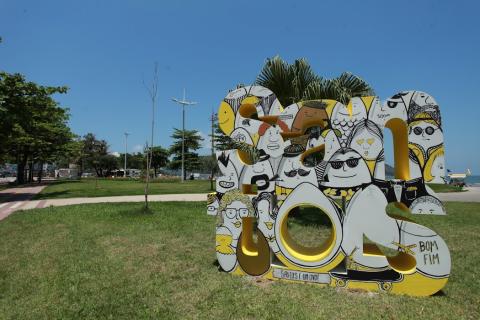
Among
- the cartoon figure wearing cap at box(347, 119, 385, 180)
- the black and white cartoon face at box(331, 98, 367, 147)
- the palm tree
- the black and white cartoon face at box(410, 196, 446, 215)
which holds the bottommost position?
the black and white cartoon face at box(410, 196, 446, 215)

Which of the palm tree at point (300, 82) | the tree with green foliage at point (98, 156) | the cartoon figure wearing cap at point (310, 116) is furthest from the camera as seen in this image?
the tree with green foliage at point (98, 156)

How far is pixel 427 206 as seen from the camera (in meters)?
4.51

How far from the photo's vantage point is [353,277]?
4719 millimetres

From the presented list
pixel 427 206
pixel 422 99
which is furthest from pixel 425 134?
pixel 427 206

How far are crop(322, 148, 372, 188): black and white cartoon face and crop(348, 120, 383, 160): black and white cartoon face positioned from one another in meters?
0.09

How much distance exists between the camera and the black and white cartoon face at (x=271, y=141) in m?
5.28

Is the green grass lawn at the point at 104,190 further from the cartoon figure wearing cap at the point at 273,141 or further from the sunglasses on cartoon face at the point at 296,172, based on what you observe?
the sunglasses on cartoon face at the point at 296,172

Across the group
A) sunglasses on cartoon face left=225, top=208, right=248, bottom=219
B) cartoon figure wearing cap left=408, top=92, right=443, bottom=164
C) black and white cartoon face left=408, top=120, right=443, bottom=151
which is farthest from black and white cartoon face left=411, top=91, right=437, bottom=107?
sunglasses on cartoon face left=225, top=208, right=248, bottom=219

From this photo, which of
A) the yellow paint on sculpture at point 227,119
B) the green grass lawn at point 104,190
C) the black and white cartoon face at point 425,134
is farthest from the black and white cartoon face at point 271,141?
the green grass lawn at point 104,190

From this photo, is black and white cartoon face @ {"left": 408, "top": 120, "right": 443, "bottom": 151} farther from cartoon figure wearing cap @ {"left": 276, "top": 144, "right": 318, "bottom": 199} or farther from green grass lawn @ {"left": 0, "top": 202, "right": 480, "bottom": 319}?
green grass lawn @ {"left": 0, "top": 202, "right": 480, "bottom": 319}

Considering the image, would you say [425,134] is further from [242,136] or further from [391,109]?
[242,136]

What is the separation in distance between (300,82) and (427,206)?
6.63 m

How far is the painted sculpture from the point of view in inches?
179

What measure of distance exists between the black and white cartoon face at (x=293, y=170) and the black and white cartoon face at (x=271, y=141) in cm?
12
